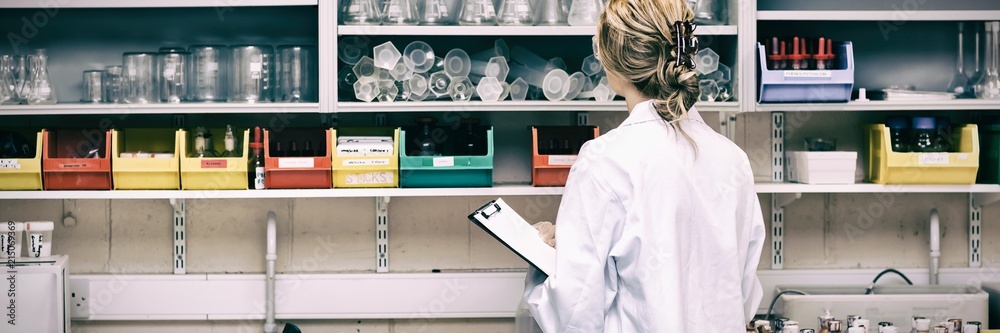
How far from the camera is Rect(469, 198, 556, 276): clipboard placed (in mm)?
1574

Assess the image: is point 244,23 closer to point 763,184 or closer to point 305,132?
point 305,132

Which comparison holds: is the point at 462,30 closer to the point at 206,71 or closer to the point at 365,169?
the point at 365,169

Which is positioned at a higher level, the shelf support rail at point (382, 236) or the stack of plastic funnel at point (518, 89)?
the stack of plastic funnel at point (518, 89)

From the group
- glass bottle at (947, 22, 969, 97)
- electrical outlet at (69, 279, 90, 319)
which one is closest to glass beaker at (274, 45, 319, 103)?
electrical outlet at (69, 279, 90, 319)

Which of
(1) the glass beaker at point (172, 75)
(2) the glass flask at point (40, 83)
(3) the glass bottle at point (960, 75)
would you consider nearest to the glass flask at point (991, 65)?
(3) the glass bottle at point (960, 75)

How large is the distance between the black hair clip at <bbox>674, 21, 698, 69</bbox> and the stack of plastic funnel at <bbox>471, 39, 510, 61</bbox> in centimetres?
89

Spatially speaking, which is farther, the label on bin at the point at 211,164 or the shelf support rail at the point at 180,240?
the shelf support rail at the point at 180,240

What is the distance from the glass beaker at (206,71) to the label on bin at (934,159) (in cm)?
183

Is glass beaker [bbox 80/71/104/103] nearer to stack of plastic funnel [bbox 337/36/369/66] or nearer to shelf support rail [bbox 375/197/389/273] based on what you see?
stack of plastic funnel [bbox 337/36/369/66]

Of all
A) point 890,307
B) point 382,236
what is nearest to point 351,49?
point 382,236

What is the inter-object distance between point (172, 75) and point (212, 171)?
0.27 m

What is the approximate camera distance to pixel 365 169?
222 cm

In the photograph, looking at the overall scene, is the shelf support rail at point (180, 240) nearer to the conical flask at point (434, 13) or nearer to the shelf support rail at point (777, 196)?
the conical flask at point (434, 13)

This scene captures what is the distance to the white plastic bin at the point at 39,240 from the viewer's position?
2.24 metres
